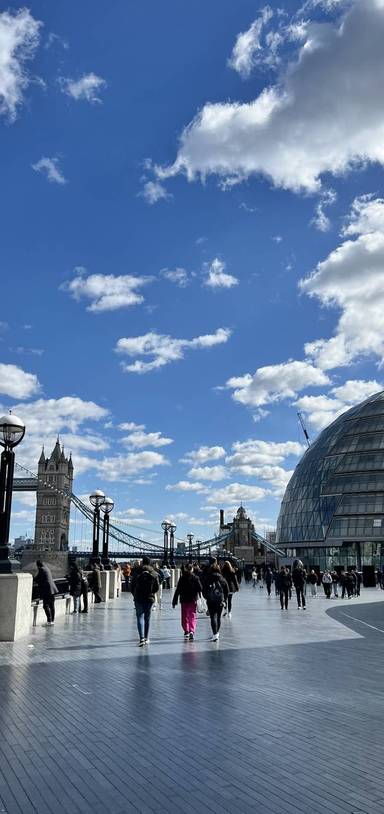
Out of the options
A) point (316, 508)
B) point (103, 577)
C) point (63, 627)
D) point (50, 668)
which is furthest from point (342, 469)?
point (50, 668)

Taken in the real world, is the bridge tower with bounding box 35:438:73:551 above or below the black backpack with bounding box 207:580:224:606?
above

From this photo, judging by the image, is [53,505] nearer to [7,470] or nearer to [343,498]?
[343,498]

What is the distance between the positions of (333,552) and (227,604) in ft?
208

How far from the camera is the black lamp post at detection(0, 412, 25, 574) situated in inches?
586

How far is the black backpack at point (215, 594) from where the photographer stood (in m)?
14.1

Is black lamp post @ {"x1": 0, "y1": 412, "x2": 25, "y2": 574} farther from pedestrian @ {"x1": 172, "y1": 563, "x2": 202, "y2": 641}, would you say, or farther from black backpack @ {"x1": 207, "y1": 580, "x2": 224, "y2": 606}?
black backpack @ {"x1": 207, "y1": 580, "x2": 224, "y2": 606}

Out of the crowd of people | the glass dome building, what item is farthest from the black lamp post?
the glass dome building

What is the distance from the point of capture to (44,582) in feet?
55.4

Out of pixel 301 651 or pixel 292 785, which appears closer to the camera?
pixel 292 785

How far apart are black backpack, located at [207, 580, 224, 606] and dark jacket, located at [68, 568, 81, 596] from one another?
7.70m

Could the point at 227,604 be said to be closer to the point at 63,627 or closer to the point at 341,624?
the point at 341,624

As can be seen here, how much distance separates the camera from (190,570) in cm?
1524

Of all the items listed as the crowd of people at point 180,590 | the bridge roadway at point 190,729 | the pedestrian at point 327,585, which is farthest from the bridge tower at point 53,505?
the bridge roadway at point 190,729

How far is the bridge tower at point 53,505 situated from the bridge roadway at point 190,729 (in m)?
149
